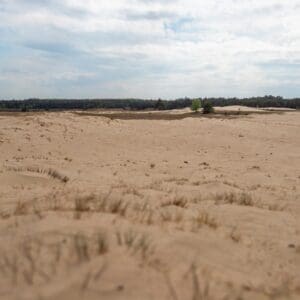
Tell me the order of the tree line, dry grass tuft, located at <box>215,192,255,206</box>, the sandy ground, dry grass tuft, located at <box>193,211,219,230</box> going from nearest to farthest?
1. the sandy ground
2. dry grass tuft, located at <box>193,211,219,230</box>
3. dry grass tuft, located at <box>215,192,255,206</box>
4. the tree line

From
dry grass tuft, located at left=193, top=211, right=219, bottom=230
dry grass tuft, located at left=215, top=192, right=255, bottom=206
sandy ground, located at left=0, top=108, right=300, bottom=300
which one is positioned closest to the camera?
sandy ground, located at left=0, top=108, right=300, bottom=300

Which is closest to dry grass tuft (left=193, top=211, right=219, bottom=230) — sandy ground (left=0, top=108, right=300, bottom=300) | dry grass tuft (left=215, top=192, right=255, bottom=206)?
sandy ground (left=0, top=108, right=300, bottom=300)

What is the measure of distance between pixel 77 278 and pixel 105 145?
13339 mm

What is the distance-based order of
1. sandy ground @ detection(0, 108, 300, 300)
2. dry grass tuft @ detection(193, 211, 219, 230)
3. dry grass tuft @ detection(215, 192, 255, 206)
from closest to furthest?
sandy ground @ detection(0, 108, 300, 300) < dry grass tuft @ detection(193, 211, 219, 230) < dry grass tuft @ detection(215, 192, 255, 206)

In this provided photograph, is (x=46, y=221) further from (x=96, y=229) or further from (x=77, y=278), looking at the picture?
(x=77, y=278)

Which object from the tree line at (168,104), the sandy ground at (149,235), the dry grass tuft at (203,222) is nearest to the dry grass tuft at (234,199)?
the sandy ground at (149,235)

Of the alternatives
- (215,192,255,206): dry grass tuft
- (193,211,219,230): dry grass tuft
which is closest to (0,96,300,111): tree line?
(215,192,255,206): dry grass tuft

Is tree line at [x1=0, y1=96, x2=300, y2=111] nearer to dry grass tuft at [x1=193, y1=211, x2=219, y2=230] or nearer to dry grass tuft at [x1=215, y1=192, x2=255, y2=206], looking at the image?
dry grass tuft at [x1=215, y1=192, x2=255, y2=206]

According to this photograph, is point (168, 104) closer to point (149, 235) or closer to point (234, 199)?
point (234, 199)

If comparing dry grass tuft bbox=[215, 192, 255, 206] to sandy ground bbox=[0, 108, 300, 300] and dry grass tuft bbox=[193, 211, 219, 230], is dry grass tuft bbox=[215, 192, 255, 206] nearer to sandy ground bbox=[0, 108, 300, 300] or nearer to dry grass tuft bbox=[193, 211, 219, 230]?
sandy ground bbox=[0, 108, 300, 300]

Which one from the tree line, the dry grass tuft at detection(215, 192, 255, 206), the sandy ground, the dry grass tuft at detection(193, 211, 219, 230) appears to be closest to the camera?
the sandy ground

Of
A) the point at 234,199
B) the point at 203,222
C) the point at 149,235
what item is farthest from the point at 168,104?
the point at 149,235

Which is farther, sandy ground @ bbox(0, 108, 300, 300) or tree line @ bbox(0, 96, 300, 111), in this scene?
tree line @ bbox(0, 96, 300, 111)

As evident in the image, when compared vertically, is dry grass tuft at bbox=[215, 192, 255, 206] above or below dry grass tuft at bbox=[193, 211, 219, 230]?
below
